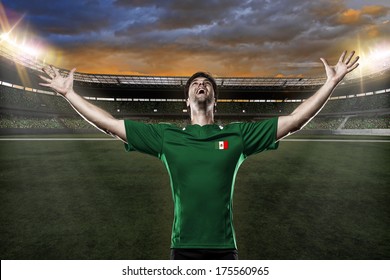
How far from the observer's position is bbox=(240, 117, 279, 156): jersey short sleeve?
2190 mm

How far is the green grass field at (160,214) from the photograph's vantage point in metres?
3.68

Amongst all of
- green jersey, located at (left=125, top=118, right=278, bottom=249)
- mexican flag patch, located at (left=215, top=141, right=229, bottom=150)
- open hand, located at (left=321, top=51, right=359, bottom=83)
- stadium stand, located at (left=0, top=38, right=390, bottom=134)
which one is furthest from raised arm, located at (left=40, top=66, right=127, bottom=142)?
stadium stand, located at (left=0, top=38, right=390, bottom=134)

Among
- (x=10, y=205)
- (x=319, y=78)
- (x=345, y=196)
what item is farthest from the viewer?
(x=319, y=78)

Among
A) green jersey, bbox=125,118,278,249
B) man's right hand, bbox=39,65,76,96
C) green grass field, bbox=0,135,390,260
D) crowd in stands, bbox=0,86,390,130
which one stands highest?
crowd in stands, bbox=0,86,390,130

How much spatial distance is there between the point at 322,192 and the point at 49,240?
20.0ft

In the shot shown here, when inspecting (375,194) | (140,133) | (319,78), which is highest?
(319,78)

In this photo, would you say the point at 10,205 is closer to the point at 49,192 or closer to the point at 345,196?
the point at 49,192

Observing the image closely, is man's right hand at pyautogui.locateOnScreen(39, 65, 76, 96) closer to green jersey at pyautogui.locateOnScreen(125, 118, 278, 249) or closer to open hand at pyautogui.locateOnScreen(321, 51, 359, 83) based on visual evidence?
green jersey at pyautogui.locateOnScreen(125, 118, 278, 249)

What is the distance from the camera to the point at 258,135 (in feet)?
7.28

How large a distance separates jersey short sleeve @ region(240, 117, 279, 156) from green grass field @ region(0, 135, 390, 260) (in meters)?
1.95

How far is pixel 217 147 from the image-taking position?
203 cm

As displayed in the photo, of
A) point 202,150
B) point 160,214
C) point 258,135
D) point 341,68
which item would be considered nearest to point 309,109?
point 258,135

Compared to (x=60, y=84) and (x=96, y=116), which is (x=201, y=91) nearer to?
(x=96, y=116)

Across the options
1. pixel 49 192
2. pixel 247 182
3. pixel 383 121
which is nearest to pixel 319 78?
pixel 383 121
